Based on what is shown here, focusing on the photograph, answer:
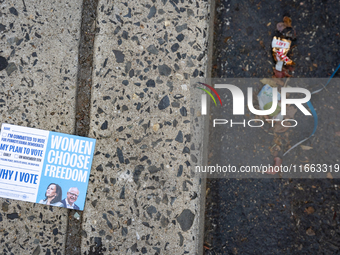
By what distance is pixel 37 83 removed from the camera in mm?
1432

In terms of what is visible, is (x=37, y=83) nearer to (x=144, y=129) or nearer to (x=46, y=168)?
(x=46, y=168)

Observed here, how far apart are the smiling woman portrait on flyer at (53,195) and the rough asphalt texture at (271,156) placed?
904mm

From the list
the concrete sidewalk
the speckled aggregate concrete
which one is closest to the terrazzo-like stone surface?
the concrete sidewalk

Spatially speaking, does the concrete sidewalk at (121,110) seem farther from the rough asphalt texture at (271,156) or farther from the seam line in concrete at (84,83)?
the rough asphalt texture at (271,156)

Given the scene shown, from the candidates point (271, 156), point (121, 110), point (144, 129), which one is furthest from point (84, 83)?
point (271, 156)

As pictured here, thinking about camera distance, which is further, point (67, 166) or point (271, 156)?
point (271, 156)

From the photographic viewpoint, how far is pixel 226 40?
1.57 meters

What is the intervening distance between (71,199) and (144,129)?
592 mm

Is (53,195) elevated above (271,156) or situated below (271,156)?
below

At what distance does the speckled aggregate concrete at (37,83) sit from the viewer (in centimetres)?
142

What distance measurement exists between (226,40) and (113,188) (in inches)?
45.8

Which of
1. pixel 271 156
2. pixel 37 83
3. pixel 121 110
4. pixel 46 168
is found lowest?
pixel 46 168

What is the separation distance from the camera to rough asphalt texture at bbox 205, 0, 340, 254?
1.53 meters

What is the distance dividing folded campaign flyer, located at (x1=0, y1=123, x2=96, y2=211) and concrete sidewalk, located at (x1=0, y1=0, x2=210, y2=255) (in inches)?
2.3
